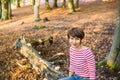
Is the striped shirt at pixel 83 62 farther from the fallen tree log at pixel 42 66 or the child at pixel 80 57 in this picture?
the fallen tree log at pixel 42 66

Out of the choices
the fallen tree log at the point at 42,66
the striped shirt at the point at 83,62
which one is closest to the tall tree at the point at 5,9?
the fallen tree log at the point at 42,66

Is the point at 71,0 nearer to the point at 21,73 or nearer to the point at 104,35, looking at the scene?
the point at 104,35

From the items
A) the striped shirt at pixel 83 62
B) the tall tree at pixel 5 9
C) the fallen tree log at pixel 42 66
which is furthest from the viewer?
the tall tree at pixel 5 9

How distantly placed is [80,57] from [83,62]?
10 centimetres

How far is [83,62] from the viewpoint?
5.21 meters

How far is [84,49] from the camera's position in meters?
5.16

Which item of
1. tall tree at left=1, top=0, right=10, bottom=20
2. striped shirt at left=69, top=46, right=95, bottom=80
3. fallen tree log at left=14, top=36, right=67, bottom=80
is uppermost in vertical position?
striped shirt at left=69, top=46, right=95, bottom=80

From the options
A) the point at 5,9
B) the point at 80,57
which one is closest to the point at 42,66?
the point at 80,57

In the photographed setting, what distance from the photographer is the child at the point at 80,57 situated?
16.9ft

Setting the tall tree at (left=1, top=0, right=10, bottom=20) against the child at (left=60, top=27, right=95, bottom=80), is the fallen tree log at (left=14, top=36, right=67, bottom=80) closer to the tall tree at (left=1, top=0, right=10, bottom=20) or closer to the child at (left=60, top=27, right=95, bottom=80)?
the child at (left=60, top=27, right=95, bottom=80)

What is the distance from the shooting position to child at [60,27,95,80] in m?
5.14

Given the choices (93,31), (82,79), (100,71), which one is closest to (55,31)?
(93,31)

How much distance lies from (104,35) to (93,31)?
5.41 ft

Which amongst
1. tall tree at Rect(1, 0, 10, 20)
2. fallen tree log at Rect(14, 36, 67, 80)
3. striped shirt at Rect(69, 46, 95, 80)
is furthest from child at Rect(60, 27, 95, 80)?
tall tree at Rect(1, 0, 10, 20)
